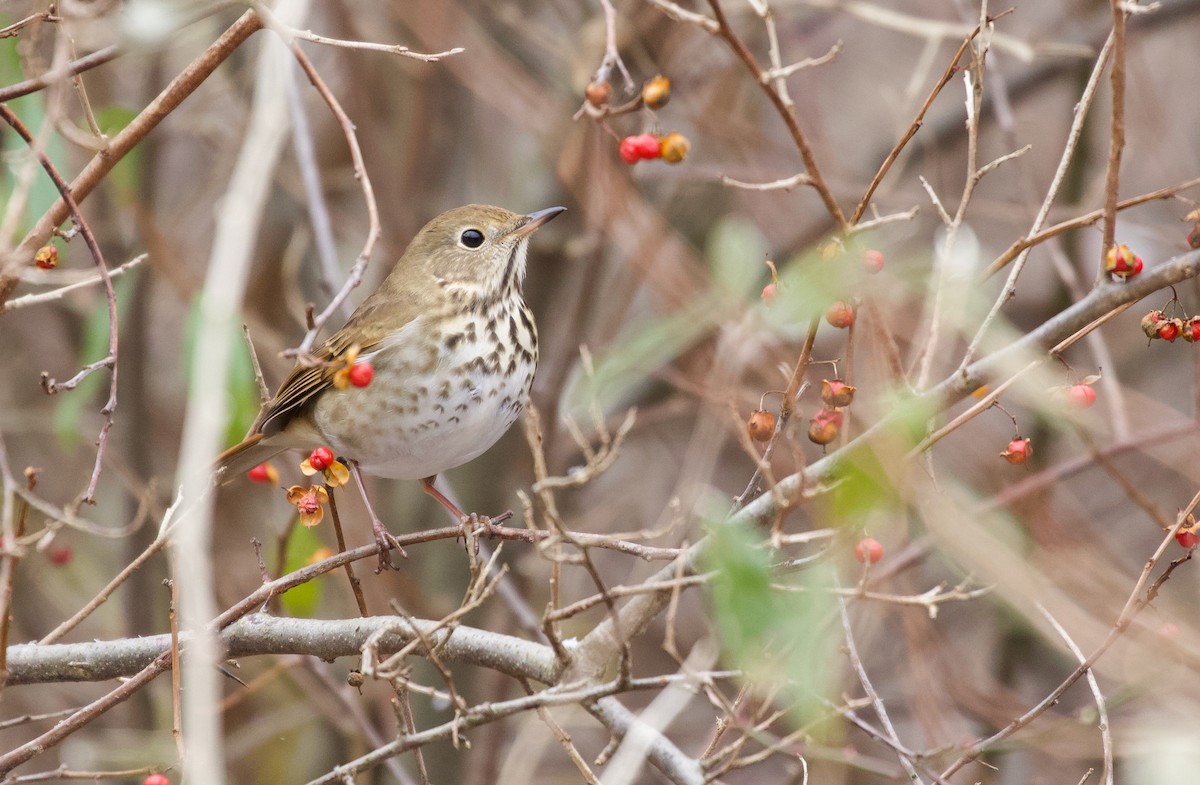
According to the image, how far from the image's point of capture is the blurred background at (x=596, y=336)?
13.9 feet

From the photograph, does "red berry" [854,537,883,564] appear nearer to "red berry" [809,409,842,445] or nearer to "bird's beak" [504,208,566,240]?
"red berry" [809,409,842,445]

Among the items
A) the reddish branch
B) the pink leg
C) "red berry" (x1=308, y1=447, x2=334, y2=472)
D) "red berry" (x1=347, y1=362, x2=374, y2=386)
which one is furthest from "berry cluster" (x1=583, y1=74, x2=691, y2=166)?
the pink leg

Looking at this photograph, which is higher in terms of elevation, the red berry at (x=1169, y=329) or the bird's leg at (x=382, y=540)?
the bird's leg at (x=382, y=540)

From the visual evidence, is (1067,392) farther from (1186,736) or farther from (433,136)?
(433,136)

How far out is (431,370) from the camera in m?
3.43

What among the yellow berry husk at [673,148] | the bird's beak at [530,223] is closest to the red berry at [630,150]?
the yellow berry husk at [673,148]

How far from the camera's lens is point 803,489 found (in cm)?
188

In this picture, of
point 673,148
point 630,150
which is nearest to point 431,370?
point 630,150

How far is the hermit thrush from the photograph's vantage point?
11.2 feet

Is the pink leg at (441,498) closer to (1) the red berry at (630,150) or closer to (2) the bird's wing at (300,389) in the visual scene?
(2) the bird's wing at (300,389)

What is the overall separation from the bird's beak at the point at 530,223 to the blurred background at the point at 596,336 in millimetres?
521

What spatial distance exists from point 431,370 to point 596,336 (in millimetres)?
1932

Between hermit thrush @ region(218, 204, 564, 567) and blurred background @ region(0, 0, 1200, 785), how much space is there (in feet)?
1.78

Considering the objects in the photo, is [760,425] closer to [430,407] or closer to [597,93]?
[597,93]
